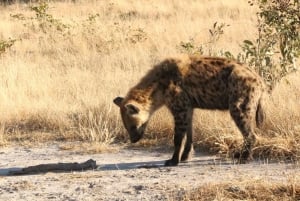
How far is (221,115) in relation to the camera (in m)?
8.73

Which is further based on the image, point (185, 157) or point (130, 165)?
point (185, 157)

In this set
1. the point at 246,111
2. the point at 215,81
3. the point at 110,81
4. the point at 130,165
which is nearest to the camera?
the point at 246,111

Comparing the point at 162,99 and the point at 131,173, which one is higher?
the point at 162,99

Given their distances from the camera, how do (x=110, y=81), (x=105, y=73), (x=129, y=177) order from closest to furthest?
1. (x=129, y=177)
2. (x=110, y=81)
3. (x=105, y=73)

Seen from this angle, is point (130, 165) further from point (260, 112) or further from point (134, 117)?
point (260, 112)

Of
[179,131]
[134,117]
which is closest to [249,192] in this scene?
[179,131]

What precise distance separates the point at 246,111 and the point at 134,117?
1.38 meters

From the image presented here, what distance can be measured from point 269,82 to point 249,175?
10.9ft

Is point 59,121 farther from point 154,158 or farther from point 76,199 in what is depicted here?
point 76,199

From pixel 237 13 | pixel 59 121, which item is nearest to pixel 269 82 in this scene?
pixel 59 121

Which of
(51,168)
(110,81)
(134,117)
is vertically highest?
(110,81)

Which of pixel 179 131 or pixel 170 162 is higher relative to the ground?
pixel 179 131

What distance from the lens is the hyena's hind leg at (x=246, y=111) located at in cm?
721

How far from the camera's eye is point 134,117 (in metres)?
7.74
